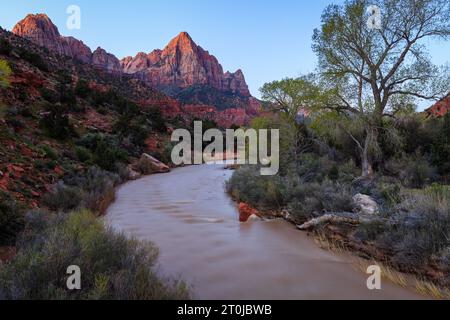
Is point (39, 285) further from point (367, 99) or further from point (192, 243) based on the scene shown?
point (367, 99)

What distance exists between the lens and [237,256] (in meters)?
5.18

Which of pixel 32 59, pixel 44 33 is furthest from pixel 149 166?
pixel 44 33

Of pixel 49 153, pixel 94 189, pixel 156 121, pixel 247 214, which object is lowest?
pixel 247 214

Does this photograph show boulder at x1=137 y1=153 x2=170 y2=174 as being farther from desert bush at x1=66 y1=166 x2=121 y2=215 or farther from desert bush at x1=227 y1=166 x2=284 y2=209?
desert bush at x1=227 y1=166 x2=284 y2=209

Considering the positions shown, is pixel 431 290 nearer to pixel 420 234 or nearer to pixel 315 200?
pixel 420 234

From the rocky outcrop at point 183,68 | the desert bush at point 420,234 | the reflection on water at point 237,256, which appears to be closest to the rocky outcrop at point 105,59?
the rocky outcrop at point 183,68

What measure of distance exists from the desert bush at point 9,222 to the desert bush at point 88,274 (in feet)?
2.86

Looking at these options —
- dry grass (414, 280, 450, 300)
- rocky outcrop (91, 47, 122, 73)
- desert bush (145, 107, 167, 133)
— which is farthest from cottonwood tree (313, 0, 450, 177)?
rocky outcrop (91, 47, 122, 73)

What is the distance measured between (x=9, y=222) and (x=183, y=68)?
137213 mm

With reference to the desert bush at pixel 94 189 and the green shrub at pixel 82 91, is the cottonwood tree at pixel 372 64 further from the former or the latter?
the green shrub at pixel 82 91

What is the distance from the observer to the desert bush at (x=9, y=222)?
4711 mm

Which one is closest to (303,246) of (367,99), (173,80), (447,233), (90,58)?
(447,233)

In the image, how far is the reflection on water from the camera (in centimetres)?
385
